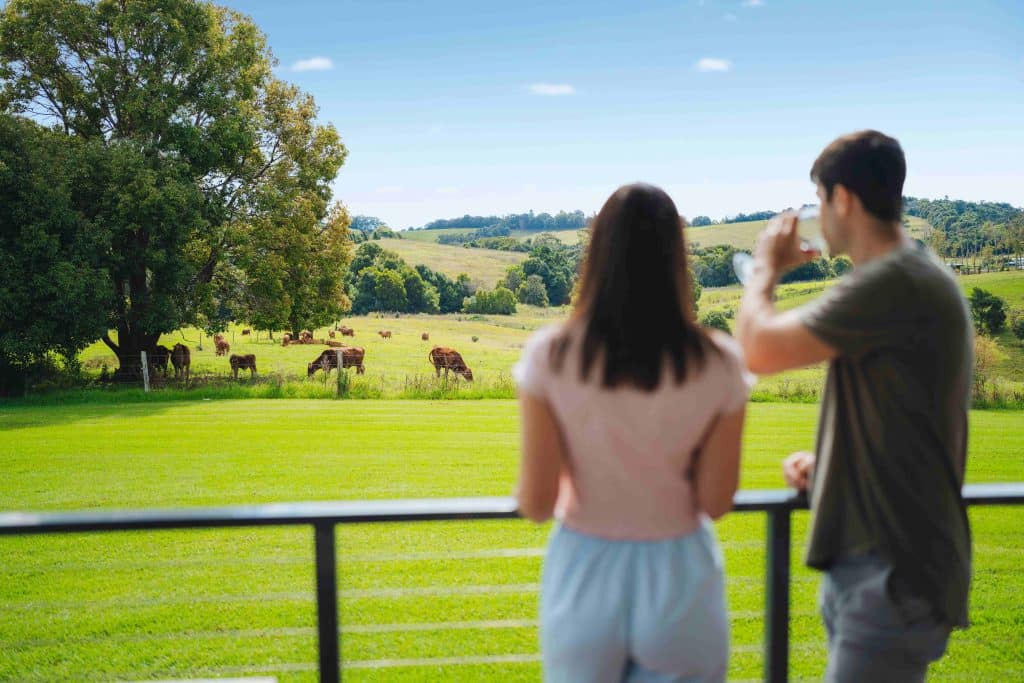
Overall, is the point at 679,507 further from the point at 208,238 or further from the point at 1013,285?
the point at 1013,285

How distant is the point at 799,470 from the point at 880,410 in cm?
29

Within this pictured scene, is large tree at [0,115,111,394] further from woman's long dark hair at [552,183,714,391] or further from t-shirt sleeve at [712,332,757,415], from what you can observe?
t-shirt sleeve at [712,332,757,415]

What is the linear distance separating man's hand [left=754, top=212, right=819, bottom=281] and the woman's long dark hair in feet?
0.96

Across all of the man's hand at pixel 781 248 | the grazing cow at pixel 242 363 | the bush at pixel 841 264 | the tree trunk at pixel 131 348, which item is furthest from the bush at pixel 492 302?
the man's hand at pixel 781 248

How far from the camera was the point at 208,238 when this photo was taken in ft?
75.2

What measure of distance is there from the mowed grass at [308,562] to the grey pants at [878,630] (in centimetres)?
81

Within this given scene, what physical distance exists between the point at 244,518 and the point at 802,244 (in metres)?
1.21

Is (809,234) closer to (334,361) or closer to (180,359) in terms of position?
(180,359)

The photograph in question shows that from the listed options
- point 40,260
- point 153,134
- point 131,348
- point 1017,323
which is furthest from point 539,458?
point 1017,323

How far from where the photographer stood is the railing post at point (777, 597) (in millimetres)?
1669

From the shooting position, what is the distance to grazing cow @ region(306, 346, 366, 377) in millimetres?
23656

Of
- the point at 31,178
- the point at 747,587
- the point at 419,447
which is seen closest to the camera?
the point at 747,587

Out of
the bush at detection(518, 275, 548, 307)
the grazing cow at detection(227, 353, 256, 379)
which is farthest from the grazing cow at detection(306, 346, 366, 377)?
the bush at detection(518, 275, 548, 307)

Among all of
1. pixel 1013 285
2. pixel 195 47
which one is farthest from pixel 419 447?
pixel 1013 285
